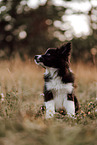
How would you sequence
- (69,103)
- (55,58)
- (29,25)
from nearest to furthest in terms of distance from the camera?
(69,103), (55,58), (29,25)

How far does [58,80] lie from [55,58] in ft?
1.41

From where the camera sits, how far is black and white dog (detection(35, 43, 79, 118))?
3.85 meters

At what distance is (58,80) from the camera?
155 inches

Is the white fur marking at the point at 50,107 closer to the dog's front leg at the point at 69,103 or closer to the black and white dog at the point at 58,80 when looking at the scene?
the black and white dog at the point at 58,80

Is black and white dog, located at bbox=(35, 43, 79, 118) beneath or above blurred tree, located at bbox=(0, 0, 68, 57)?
beneath

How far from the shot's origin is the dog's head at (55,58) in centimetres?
389

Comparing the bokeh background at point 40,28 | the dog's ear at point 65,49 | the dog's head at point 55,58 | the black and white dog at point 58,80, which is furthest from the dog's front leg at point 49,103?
the bokeh background at point 40,28

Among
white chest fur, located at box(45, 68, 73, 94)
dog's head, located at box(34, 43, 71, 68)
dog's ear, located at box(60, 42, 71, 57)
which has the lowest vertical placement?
white chest fur, located at box(45, 68, 73, 94)

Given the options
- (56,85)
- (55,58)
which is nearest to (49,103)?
(56,85)

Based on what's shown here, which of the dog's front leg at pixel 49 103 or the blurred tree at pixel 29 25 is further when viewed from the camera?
the blurred tree at pixel 29 25

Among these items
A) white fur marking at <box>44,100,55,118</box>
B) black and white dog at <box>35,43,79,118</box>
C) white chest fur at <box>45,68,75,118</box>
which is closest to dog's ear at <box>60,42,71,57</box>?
black and white dog at <box>35,43,79,118</box>

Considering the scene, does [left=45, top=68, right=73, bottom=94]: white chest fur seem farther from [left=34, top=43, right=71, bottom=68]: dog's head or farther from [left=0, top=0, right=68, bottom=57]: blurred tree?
[left=0, top=0, right=68, bottom=57]: blurred tree

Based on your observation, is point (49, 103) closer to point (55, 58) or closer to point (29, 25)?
point (55, 58)

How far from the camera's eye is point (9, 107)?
379cm
